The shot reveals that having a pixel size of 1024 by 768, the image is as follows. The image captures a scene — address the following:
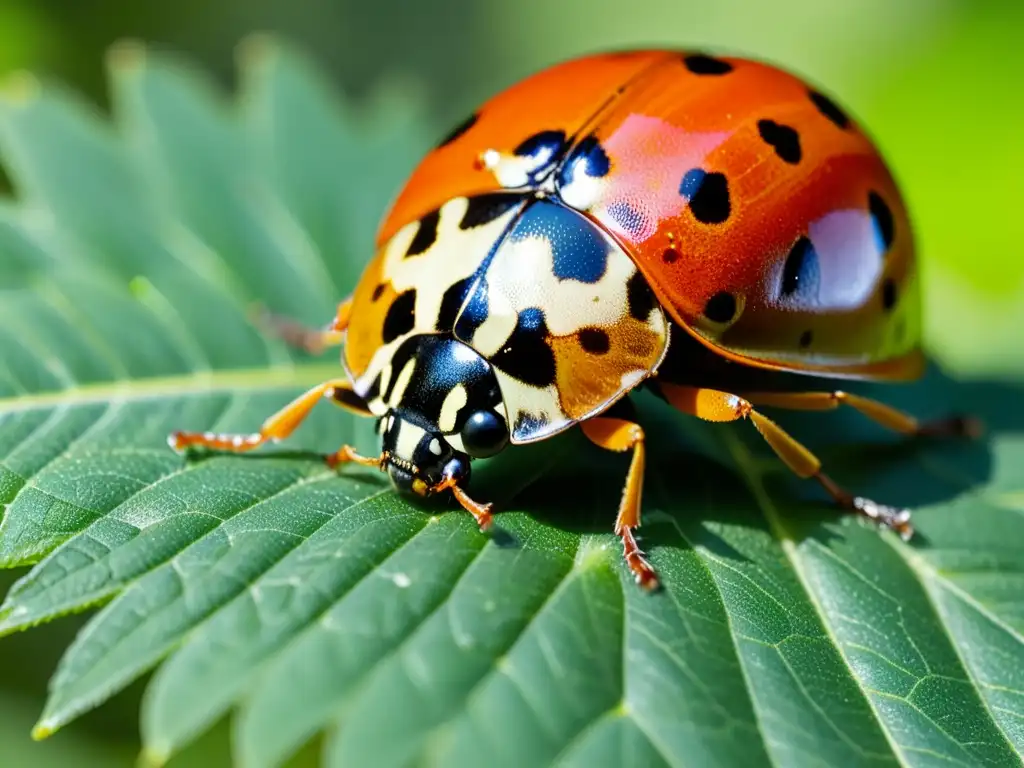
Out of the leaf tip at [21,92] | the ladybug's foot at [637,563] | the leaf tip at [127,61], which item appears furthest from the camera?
the leaf tip at [127,61]

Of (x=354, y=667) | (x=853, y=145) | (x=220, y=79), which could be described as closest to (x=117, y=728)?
(x=354, y=667)

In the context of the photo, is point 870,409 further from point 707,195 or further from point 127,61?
point 127,61

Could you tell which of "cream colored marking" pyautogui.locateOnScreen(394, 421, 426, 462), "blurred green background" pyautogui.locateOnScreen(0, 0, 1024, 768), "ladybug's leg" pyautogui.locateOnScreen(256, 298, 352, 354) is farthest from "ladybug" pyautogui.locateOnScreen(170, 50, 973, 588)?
"blurred green background" pyautogui.locateOnScreen(0, 0, 1024, 768)

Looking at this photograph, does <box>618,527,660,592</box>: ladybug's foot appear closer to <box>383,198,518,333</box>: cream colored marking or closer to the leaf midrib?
<box>383,198,518,333</box>: cream colored marking

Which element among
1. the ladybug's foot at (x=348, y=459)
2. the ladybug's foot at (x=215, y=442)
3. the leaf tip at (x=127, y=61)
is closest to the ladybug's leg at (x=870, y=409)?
the ladybug's foot at (x=348, y=459)

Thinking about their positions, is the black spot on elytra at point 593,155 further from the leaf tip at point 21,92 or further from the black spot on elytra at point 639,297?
the leaf tip at point 21,92

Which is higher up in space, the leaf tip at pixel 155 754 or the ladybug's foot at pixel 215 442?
the ladybug's foot at pixel 215 442
